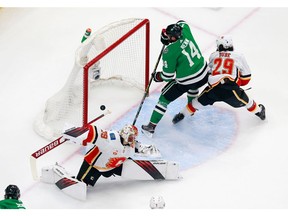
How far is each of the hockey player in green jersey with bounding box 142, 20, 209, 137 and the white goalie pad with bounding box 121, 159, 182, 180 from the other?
15.1 inches

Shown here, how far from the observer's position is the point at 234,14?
19.8 feet

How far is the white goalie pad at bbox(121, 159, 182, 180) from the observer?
466 cm

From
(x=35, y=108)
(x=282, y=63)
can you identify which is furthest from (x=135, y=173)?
(x=282, y=63)

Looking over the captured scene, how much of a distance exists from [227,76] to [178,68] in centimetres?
27

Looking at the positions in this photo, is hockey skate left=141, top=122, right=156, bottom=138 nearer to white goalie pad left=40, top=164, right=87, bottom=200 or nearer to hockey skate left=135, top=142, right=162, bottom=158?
hockey skate left=135, top=142, right=162, bottom=158

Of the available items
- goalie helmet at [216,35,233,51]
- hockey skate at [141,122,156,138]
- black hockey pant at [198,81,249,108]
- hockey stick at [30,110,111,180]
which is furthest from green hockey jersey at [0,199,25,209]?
goalie helmet at [216,35,233,51]

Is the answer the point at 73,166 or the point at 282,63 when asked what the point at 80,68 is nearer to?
the point at 73,166

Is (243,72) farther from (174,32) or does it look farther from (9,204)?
(9,204)

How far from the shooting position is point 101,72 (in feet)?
17.0

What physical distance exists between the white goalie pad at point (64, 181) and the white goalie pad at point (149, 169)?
0.24m

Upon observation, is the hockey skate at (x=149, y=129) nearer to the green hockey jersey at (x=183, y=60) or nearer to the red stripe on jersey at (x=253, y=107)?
the green hockey jersey at (x=183, y=60)

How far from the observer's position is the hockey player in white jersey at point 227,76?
15.9ft

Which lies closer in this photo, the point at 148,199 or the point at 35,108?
the point at 148,199

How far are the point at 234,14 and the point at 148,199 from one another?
1880 mm
